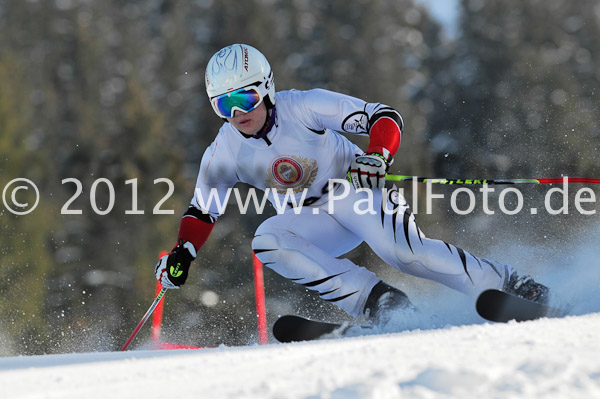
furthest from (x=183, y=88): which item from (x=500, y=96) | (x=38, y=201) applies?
(x=500, y=96)

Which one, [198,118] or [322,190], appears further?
[198,118]

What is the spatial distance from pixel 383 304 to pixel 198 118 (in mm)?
17097

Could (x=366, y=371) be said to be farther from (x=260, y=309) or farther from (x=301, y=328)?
(x=260, y=309)

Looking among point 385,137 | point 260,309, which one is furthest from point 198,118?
point 385,137

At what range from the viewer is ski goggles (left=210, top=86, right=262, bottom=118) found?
345cm

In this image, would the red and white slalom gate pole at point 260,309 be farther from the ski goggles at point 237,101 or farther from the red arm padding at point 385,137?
the red arm padding at point 385,137

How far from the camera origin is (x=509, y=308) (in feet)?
10.4

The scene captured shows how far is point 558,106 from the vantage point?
64.2 feet

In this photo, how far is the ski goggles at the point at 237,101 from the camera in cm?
345

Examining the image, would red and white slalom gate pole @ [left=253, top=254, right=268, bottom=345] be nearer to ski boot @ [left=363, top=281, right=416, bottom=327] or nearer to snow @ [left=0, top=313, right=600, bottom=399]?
ski boot @ [left=363, top=281, right=416, bottom=327]

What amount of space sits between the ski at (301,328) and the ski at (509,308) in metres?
0.71

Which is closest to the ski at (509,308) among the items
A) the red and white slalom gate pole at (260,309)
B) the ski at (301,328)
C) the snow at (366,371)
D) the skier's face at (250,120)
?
the ski at (301,328)

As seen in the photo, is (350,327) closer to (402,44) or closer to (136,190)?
(136,190)

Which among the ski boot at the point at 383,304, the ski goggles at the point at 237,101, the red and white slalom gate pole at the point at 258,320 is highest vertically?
the ski goggles at the point at 237,101
